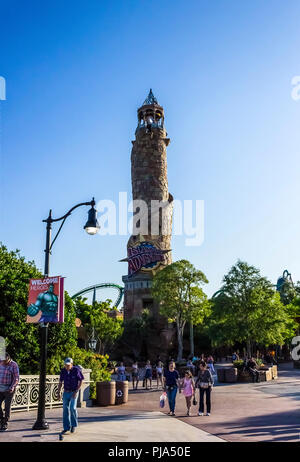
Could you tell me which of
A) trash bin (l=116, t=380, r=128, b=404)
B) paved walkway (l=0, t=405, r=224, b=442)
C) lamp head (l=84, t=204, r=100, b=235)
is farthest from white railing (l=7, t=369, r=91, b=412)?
lamp head (l=84, t=204, r=100, b=235)

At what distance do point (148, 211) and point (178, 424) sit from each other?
191 ft

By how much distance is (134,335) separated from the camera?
5516cm

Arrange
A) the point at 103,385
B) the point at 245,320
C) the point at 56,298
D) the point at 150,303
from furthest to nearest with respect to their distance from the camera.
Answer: the point at 150,303
the point at 245,320
the point at 103,385
the point at 56,298

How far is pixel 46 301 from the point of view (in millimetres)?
11266

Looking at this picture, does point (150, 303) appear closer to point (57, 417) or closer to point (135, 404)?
point (135, 404)

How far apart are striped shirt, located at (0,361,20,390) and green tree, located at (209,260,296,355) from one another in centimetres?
2416

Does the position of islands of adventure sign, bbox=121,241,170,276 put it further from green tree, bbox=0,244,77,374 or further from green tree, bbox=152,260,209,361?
green tree, bbox=0,244,77,374

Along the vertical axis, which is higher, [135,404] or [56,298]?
[56,298]

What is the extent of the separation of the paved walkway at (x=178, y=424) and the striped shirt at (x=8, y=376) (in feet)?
3.40

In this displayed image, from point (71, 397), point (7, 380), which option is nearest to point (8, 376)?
point (7, 380)

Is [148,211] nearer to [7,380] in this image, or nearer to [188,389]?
[188,389]

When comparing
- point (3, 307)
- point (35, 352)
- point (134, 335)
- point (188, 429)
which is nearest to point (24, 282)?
point (3, 307)

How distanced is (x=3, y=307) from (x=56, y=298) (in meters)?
7.58

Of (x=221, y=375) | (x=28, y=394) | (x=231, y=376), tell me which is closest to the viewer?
(x=28, y=394)
